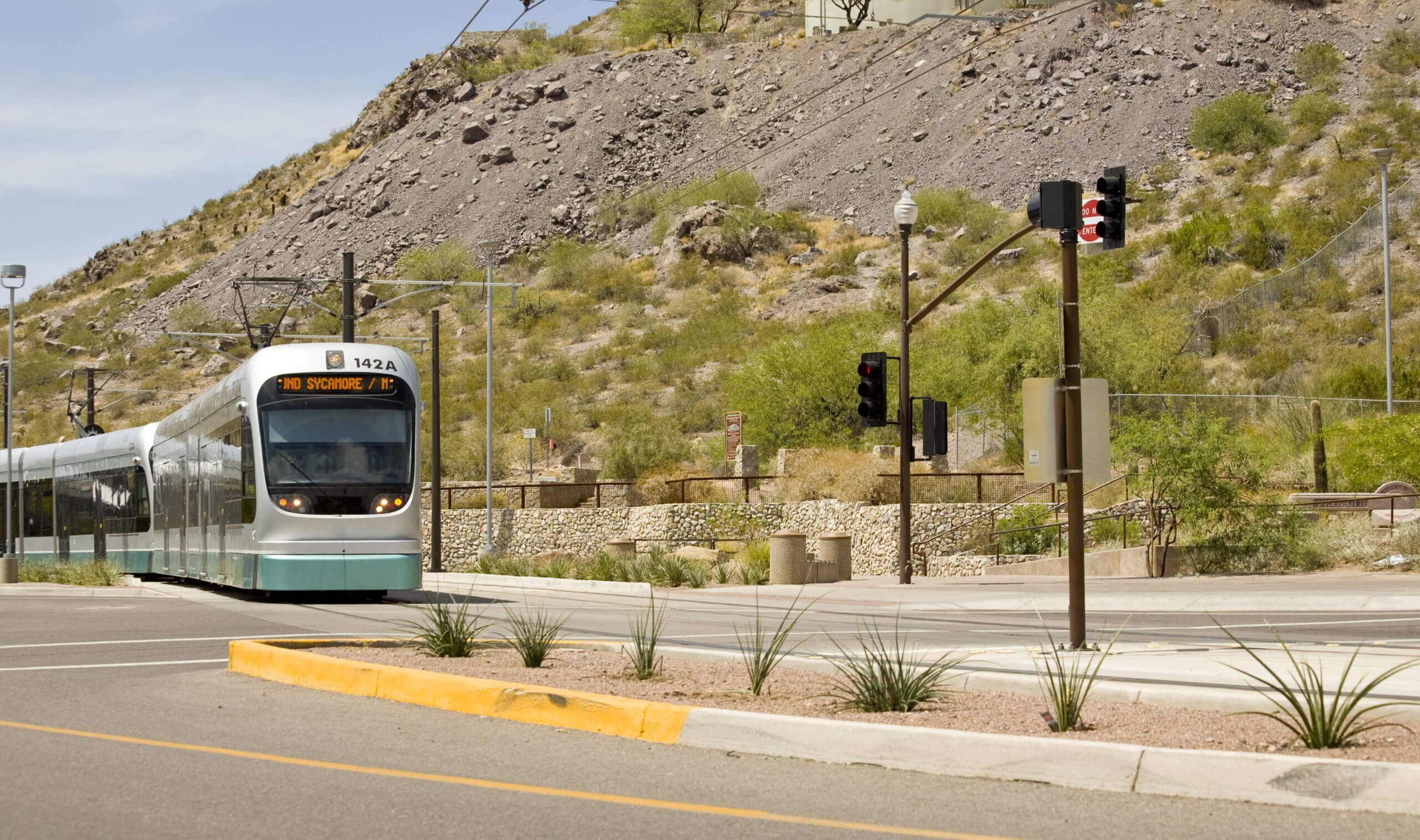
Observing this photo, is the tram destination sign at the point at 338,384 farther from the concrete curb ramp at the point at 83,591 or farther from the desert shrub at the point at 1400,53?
the desert shrub at the point at 1400,53

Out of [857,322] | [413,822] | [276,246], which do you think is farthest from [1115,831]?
[276,246]

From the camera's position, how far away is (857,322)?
55.4m

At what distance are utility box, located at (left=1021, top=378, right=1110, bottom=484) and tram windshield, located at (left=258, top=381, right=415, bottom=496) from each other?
11.4 metres

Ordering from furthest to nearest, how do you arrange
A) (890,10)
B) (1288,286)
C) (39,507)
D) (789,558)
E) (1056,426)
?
(890,10) → (1288,286) → (39,507) → (789,558) → (1056,426)

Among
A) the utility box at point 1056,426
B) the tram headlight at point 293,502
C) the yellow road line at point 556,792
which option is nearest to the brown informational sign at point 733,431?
the tram headlight at point 293,502

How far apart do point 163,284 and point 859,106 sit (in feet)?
183

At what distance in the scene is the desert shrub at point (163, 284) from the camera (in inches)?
4456

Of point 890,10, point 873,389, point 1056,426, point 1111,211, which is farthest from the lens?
point 890,10

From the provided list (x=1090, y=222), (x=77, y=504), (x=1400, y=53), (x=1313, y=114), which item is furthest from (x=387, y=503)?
(x=1400, y=53)

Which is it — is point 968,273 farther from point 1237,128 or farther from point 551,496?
point 1237,128

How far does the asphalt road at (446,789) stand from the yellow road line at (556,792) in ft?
0.05

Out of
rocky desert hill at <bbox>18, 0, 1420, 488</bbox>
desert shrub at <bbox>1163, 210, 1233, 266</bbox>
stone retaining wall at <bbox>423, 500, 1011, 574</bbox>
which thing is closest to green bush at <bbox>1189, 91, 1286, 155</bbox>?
rocky desert hill at <bbox>18, 0, 1420, 488</bbox>

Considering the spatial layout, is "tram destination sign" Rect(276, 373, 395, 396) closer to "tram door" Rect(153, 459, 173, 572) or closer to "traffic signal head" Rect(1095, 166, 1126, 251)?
"tram door" Rect(153, 459, 173, 572)

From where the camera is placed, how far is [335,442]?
2141cm
